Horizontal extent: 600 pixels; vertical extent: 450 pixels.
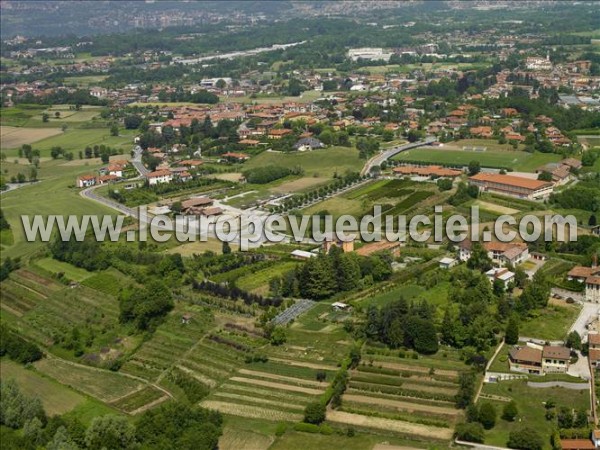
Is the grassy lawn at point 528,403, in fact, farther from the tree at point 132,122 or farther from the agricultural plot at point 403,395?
the tree at point 132,122

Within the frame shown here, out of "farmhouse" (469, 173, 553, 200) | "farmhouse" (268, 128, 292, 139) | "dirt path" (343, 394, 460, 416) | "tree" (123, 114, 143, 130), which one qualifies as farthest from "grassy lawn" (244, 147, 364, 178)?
"dirt path" (343, 394, 460, 416)

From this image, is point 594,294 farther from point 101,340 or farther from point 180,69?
point 180,69

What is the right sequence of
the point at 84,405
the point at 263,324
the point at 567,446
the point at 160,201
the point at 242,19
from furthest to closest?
the point at 242,19 < the point at 160,201 < the point at 263,324 < the point at 84,405 < the point at 567,446

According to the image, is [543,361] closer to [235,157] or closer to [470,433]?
[470,433]

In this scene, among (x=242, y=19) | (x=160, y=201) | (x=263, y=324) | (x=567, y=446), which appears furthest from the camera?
(x=242, y=19)

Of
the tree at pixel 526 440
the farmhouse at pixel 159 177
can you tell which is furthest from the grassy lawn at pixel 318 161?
the tree at pixel 526 440

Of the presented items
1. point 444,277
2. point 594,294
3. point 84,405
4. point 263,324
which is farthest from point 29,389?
point 594,294
